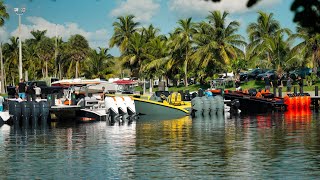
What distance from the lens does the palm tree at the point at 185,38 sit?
90938 mm

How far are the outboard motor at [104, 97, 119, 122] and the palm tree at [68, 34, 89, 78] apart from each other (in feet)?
246

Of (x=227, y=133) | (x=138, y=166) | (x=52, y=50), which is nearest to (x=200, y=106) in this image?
(x=227, y=133)

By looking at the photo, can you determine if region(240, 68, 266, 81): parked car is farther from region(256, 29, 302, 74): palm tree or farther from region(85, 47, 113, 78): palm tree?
region(85, 47, 113, 78): palm tree

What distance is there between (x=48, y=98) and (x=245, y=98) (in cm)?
2026

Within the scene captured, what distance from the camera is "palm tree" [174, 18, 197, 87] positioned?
90.9 meters

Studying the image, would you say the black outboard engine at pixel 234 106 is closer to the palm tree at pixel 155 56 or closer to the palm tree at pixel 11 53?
the palm tree at pixel 155 56

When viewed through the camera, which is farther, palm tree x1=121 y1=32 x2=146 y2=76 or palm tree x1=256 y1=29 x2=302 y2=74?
palm tree x1=121 y1=32 x2=146 y2=76

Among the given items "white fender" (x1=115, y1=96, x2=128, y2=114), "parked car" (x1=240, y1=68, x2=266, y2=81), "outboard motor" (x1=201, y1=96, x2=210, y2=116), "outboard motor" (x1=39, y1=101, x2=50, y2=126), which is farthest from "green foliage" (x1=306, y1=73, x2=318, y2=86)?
"outboard motor" (x1=39, y1=101, x2=50, y2=126)

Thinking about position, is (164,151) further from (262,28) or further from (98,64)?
(98,64)

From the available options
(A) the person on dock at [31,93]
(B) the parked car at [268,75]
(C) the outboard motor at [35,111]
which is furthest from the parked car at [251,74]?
(C) the outboard motor at [35,111]

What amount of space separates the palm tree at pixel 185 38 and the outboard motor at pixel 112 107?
43214 millimetres

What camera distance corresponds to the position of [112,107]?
159 feet

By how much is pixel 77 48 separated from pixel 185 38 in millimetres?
53149

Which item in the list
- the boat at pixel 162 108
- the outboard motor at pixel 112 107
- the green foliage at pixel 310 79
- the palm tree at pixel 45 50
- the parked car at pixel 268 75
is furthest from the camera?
the palm tree at pixel 45 50
